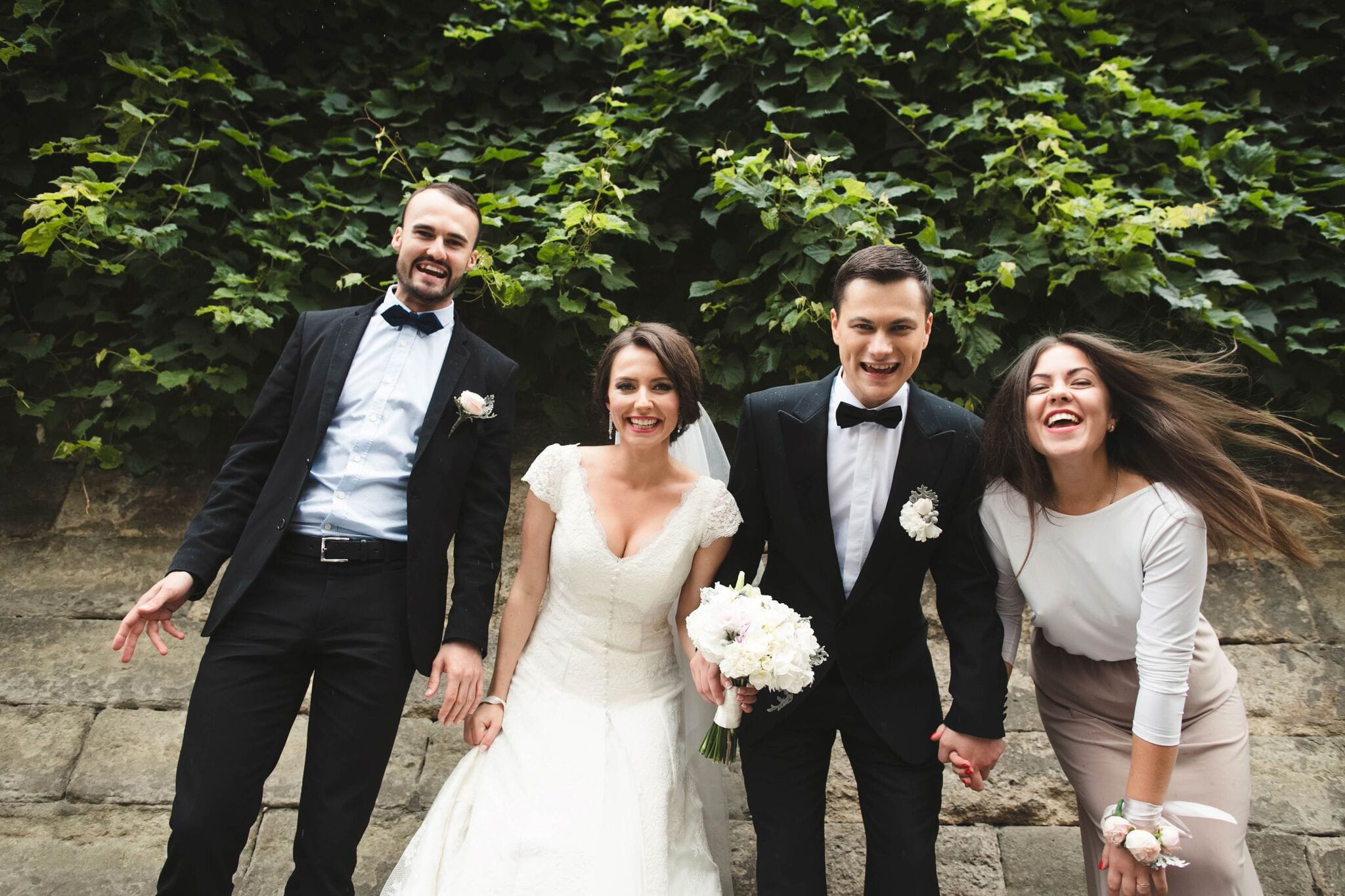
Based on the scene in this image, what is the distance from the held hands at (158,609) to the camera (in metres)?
2.39

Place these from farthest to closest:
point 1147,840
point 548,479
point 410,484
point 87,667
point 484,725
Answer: point 87,667 < point 548,479 < point 484,725 < point 410,484 < point 1147,840

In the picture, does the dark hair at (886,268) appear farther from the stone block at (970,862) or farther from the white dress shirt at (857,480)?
the stone block at (970,862)

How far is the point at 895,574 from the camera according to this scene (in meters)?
2.51

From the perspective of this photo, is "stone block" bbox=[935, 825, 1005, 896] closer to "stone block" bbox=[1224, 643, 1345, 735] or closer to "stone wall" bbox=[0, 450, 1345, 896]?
"stone wall" bbox=[0, 450, 1345, 896]

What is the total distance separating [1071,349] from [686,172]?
2.08 m

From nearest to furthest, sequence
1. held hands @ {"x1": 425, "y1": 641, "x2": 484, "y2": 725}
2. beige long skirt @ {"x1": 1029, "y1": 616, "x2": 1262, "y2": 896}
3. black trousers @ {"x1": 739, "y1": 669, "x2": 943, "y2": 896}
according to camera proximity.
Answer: beige long skirt @ {"x1": 1029, "y1": 616, "x2": 1262, "y2": 896}
black trousers @ {"x1": 739, "y1": 669, "x2": 943, "y2": 896}
held hands @ {"x1": 425, "y1": 641, "x2": 484, "y2": 725}

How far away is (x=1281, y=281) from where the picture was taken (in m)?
3.62

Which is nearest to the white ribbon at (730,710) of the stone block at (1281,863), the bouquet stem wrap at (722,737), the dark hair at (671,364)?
the bouquet stem wrap at (722,737)

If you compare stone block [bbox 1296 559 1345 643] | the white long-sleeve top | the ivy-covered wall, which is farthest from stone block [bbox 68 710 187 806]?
stone block [bbox 1296 559 1345 643]

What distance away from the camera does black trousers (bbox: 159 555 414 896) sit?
238cm

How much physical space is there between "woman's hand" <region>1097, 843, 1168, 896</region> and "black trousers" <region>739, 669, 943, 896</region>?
47 centimetres

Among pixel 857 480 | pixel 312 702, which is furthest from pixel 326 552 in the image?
pixel 857 480

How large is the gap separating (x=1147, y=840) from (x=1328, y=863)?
1759mm

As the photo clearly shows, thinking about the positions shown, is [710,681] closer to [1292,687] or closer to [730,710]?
[730,710]
